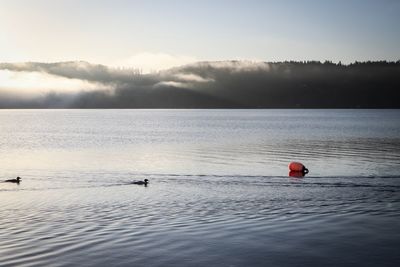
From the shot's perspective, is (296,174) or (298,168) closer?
(296,174)

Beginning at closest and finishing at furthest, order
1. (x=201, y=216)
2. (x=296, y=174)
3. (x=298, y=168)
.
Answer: (x=201, y=216)
(x=296, y=174)
(x=298, y=168)

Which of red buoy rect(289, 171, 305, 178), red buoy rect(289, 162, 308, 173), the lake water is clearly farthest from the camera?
red buoy rect(289, 162, 308, 173)

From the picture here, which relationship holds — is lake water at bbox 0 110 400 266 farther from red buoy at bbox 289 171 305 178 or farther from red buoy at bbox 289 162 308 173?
red buoy at bbox 289 162 308 173

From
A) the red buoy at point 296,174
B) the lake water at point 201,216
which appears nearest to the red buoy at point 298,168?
the red buoy at point 296,174

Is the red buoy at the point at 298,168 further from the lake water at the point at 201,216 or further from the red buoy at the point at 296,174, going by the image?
the lake water at the point at 201,216

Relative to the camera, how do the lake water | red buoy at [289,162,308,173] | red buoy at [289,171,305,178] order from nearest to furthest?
1. the lake water
2. red buoy at [289,171,305,178]
3. red buoy at [289,162,308,173]

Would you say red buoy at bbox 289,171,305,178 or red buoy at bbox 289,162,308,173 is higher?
red buoy at bbox 289,162,308,173

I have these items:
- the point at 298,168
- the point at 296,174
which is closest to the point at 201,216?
the point at 296,174

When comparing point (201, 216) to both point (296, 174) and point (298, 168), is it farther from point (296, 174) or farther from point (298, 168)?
point (298, 168)

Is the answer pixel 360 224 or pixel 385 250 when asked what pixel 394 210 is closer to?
pixel 360 224

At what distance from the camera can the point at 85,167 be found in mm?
56219

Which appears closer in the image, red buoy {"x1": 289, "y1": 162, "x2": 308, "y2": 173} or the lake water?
the lake water

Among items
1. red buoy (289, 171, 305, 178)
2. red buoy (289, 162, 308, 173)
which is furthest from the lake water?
red buoy (289, 162, 308, 173)

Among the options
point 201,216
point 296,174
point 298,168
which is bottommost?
point 296,174
